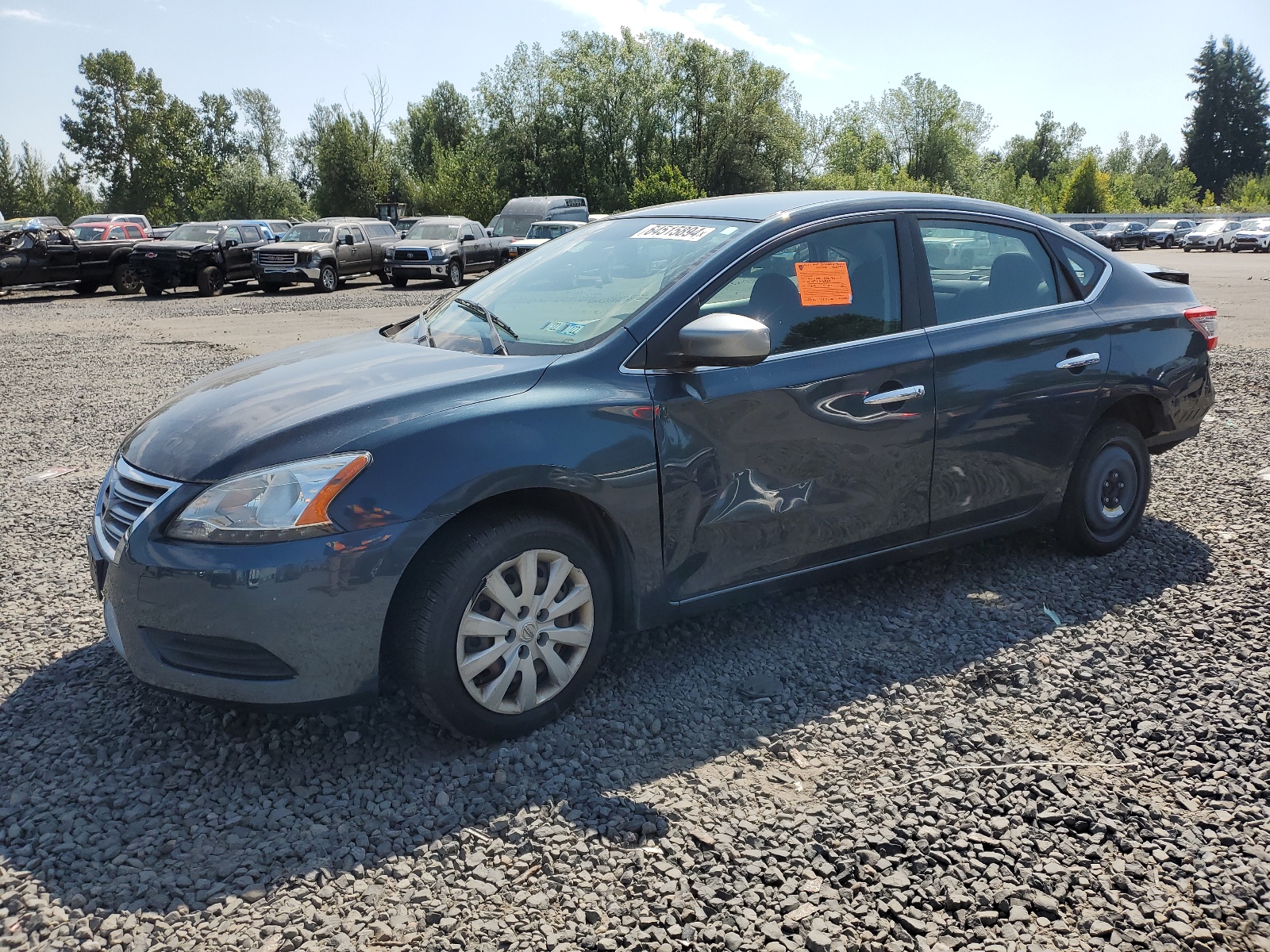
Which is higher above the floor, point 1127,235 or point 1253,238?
point 1127,235

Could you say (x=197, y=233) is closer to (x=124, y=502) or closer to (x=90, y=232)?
(x=90, y=232)

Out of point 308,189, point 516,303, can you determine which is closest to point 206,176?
point 308,189

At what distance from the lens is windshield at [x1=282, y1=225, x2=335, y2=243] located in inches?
990

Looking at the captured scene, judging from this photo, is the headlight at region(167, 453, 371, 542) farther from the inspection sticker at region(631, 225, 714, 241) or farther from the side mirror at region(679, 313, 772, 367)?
the inspection sticker at region(631, 225, 714, 241)

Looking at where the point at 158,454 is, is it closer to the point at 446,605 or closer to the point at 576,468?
the point at 446,605

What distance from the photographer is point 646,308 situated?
3.42 meters

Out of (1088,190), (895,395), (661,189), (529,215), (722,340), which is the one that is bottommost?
(895,395)

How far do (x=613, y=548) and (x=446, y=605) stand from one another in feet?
2.10

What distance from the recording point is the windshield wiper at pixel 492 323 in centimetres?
357

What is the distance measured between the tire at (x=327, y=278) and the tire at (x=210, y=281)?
2239 millimetres

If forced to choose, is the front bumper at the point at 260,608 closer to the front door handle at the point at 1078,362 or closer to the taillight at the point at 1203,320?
the front door handle at the point at 1078,362

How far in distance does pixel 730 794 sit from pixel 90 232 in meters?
A: 26.1

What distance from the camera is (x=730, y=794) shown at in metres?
2.90

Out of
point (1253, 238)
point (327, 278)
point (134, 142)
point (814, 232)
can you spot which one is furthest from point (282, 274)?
point (134, 142)
